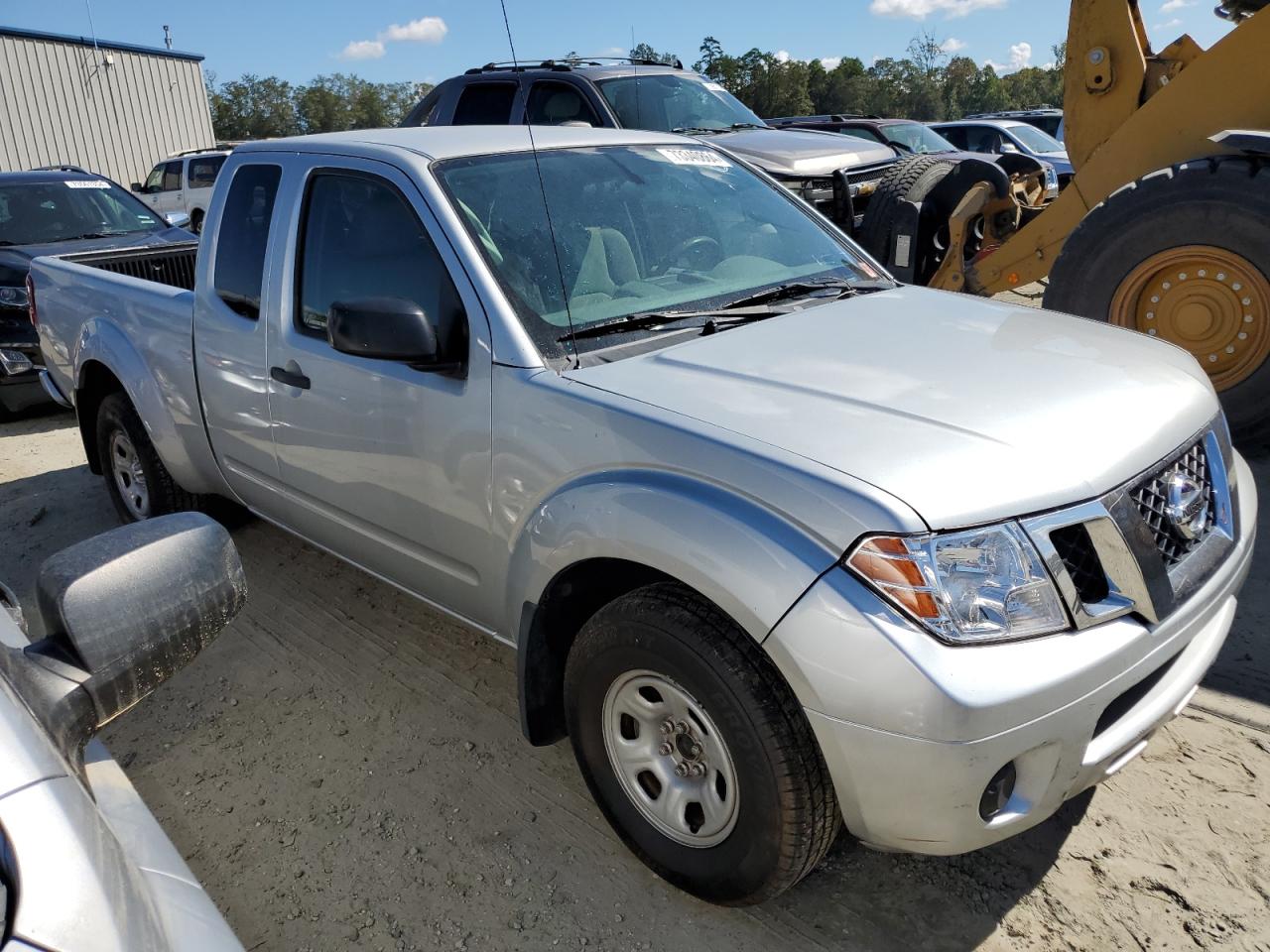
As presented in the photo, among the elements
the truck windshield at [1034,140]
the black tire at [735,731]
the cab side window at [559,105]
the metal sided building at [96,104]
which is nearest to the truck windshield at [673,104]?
the cab side window at [559,105]

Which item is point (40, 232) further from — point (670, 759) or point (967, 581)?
point (967, 581)

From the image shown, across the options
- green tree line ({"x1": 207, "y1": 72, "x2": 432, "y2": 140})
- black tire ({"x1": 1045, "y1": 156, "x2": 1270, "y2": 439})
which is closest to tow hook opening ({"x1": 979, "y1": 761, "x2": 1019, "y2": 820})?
black tire ({"x1": 1045, "y1": 156, "x2": 1270, "y2": 439})

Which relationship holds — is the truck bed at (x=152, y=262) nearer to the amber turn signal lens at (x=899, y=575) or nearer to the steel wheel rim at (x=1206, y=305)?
the amber turn signal lens at (x=899, y=575)

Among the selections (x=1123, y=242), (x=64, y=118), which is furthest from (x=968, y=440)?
(x=64, y=118)

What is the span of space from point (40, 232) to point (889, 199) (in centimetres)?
698

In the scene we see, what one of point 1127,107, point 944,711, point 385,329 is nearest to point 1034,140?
point 1127,107

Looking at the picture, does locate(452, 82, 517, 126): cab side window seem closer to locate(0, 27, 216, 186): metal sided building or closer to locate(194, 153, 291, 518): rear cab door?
locate(194, 153, 291, 518): rear cab door

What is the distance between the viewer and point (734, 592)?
205 cm

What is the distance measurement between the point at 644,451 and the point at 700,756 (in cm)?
75

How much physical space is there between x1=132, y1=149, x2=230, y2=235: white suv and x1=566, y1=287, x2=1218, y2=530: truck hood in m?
16.9

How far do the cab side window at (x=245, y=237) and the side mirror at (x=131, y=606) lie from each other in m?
2.09

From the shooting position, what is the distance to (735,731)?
213cm

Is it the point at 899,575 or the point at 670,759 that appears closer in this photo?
the point at 899,575

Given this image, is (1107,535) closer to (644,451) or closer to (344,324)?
(644,451)
